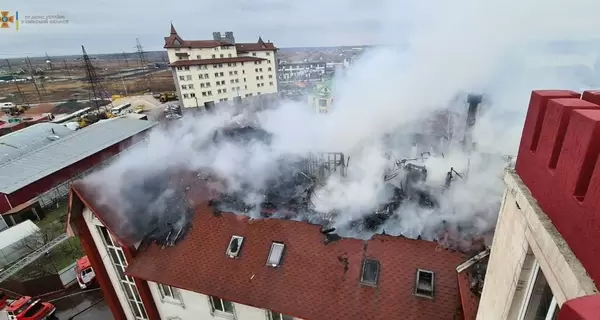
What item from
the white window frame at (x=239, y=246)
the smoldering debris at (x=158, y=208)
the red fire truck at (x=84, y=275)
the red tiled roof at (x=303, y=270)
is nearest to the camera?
the red tiled roof at (x=303, y=270)

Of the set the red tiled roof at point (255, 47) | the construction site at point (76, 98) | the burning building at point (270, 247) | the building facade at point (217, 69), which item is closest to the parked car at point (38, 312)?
the burning building at point (270, 247)

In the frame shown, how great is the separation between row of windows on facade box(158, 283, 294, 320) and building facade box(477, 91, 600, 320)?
7830 mm

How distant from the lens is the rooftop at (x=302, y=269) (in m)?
9.11

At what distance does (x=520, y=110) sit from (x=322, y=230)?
45.2 feet

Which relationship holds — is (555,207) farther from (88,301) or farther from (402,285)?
(88,301)

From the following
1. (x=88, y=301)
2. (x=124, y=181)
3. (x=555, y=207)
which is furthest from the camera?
(x=88, y=301)

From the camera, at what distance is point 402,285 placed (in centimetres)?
927

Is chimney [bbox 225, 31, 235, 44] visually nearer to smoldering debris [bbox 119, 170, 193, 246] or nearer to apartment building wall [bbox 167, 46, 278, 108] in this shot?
apartment building wall [bbox 167, 46, 278, 108]

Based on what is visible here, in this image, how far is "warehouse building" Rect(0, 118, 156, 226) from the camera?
1073 inches

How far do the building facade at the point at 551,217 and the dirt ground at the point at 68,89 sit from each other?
10522cm

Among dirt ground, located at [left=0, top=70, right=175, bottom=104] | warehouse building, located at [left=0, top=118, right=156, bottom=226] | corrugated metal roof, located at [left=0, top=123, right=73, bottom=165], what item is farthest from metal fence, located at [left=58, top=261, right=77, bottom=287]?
dirt ground, located at [left=0, top=70, right=175, bottom=104]

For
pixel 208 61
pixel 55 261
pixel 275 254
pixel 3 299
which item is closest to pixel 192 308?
pixel 275 254

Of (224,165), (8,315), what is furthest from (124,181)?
(8,315)

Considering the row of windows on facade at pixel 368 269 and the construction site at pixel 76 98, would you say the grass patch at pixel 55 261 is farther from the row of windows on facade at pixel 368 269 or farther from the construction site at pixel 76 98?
the construction site at pixel 76 98
